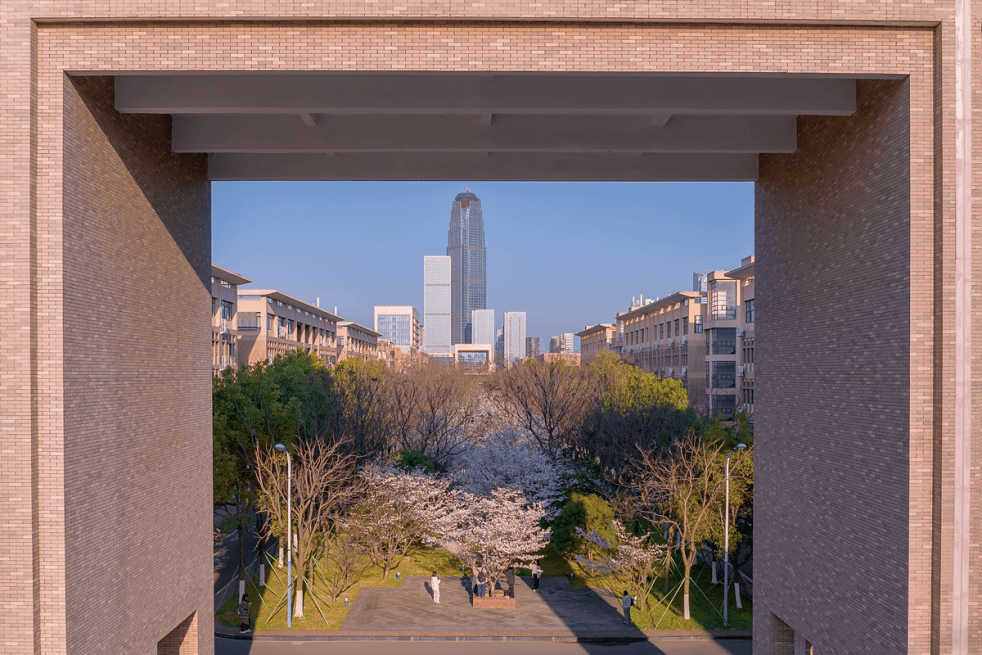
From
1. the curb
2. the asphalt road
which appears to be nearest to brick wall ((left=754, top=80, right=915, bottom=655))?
the asphalt road

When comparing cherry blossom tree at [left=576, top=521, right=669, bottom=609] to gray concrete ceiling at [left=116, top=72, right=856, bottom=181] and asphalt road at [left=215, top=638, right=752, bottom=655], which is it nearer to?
asphalt road at [left=215, top=638, right=752, bottom=655]

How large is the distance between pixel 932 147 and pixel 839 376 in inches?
126

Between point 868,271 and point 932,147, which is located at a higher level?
point 932,147

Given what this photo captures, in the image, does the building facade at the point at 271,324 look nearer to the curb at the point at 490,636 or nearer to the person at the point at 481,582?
the person at the point at 481,582

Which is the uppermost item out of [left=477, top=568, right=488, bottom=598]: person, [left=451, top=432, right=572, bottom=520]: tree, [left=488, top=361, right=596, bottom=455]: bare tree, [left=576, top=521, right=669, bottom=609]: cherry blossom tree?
[left=488, top=361, right=596, bottom=455]: bare tree

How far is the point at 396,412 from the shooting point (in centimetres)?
3597

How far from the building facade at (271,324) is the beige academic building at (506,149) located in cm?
4645

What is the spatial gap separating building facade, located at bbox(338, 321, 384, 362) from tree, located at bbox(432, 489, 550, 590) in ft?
192

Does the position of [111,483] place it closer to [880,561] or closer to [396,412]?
[880,561]

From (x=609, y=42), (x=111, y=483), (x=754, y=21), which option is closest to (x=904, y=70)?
(x=754, y=21)

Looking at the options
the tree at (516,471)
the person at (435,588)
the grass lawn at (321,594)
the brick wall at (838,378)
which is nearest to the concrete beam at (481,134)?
the brick wall at (838,378)

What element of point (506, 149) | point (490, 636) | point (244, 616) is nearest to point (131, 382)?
point (506, 149)

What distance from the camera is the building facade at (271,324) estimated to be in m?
61.5

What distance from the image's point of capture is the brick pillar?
25.6 feet
